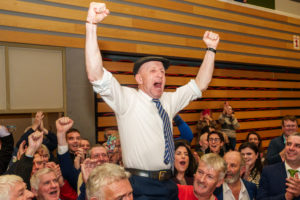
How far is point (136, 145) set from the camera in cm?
197

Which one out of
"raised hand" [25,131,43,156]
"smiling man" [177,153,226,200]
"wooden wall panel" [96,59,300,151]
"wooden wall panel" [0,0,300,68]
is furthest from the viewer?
"wooden wall panel" [96,59,300,151]

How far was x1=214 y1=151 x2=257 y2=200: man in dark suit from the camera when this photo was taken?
9.88 ft

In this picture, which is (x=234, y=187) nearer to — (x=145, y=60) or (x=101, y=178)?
(x=145, y=60)

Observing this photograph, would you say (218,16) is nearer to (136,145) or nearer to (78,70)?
(78,70)

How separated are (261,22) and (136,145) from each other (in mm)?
6691

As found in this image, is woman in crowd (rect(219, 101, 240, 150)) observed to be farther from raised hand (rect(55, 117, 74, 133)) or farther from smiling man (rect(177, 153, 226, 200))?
raised hand (rect(55, 117, 74, 133))

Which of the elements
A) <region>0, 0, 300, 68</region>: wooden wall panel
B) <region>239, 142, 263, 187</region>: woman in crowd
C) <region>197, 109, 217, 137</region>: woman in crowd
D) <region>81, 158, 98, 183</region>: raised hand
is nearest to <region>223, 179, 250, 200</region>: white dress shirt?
<region>239, 142, 263, 187</region>: woman in crowd

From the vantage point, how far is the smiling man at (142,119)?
72.9 inches

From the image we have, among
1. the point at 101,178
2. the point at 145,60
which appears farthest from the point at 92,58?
the point at 101,178

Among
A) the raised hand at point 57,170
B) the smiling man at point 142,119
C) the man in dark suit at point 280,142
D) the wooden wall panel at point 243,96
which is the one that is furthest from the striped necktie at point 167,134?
the wooden wall panel at point 243,96

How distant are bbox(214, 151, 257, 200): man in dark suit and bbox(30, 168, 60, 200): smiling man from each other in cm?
141

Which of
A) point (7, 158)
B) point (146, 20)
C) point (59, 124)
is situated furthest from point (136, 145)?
point (146, 20)

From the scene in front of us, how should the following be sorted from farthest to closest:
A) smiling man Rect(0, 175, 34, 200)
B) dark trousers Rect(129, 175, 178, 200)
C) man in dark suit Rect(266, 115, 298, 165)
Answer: man in dark suit Rect(266, 115, 298, 165) → smiling man Rect(0, 175, 34, 200) → dark trousers Rect(129, 175, 178, 200)

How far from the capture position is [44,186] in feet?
8.87
